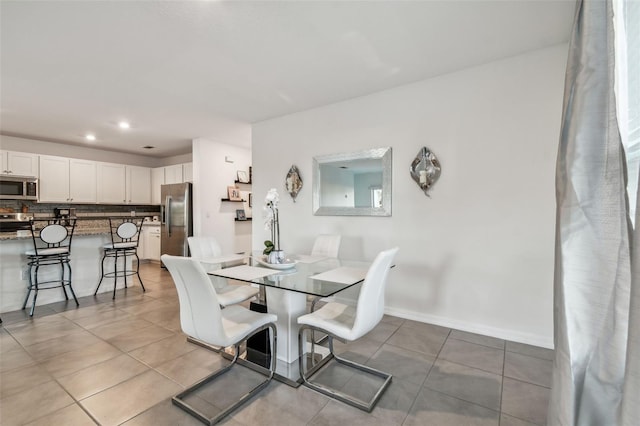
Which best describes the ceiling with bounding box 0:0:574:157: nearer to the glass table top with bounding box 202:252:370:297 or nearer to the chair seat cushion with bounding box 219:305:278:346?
the glass table top with bounding box 202:252:370:297

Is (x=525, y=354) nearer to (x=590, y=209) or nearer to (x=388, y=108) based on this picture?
(x=590, y=209)

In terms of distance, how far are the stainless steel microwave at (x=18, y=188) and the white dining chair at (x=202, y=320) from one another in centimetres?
539

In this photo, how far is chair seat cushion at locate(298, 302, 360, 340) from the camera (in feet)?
5.97

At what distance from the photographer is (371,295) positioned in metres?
1.83

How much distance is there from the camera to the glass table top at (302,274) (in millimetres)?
1904

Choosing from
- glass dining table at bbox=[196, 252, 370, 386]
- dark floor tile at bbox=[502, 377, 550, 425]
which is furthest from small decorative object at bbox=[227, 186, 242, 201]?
→ dark floor tile at bbox=[502, 377, 550, 425]

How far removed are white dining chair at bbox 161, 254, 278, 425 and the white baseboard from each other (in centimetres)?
182

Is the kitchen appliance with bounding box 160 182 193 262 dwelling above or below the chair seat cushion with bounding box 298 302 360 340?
above

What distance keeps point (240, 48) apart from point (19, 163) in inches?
209

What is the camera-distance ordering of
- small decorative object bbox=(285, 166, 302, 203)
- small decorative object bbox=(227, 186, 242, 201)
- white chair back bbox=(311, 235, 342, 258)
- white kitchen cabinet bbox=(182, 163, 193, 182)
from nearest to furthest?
white chair back bbox=(311, 235, 342, 258) → small decorative object bbox=(285, 166, 302, 203) → small decorative object bbox=(227, 186, 242, 201) → white kitchen cabinet bbox=(182, 163, 193, 182)

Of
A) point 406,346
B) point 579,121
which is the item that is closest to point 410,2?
point 579,121

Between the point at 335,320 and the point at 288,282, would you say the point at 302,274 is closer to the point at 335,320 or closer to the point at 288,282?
the point at 288,282

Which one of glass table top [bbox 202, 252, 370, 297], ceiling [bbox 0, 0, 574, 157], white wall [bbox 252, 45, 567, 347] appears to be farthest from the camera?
white wall [bbox 252, 45, 567, 347]

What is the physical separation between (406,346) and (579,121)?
2227mm
